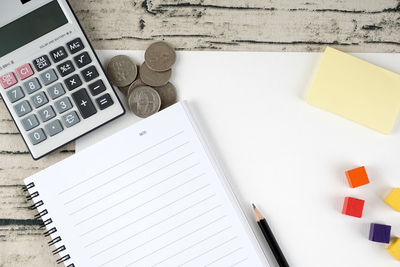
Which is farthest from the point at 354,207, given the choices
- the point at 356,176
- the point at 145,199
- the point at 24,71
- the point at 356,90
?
the point at 24,71

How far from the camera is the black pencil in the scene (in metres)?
0.53

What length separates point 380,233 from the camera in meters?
0.54

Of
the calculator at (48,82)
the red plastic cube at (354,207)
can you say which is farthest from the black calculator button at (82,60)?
the red plastic cube at (354,207)

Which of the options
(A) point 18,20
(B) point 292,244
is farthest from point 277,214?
(A) point 18,20

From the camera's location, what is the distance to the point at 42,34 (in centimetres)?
55

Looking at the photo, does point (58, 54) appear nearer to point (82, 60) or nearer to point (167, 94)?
point (82, 60)

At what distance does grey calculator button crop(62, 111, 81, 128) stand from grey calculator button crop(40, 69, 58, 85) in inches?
2.1

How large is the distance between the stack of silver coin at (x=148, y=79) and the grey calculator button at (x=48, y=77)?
0.08m

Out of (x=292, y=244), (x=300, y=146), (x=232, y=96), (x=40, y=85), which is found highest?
(x=40, y=85)

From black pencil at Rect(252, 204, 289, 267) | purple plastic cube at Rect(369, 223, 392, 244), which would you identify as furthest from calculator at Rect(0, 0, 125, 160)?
purple plastic cube at Rect(369, 223, 392, 244)

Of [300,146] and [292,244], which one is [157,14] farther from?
[292,244]

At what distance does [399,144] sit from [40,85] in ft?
1.74

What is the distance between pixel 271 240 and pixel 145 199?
19 centimetres

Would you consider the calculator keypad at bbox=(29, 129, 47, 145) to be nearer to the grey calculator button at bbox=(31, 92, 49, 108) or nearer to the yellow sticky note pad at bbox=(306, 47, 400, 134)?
the grey calculator button at bbox=(31, 92, 49, 108)
